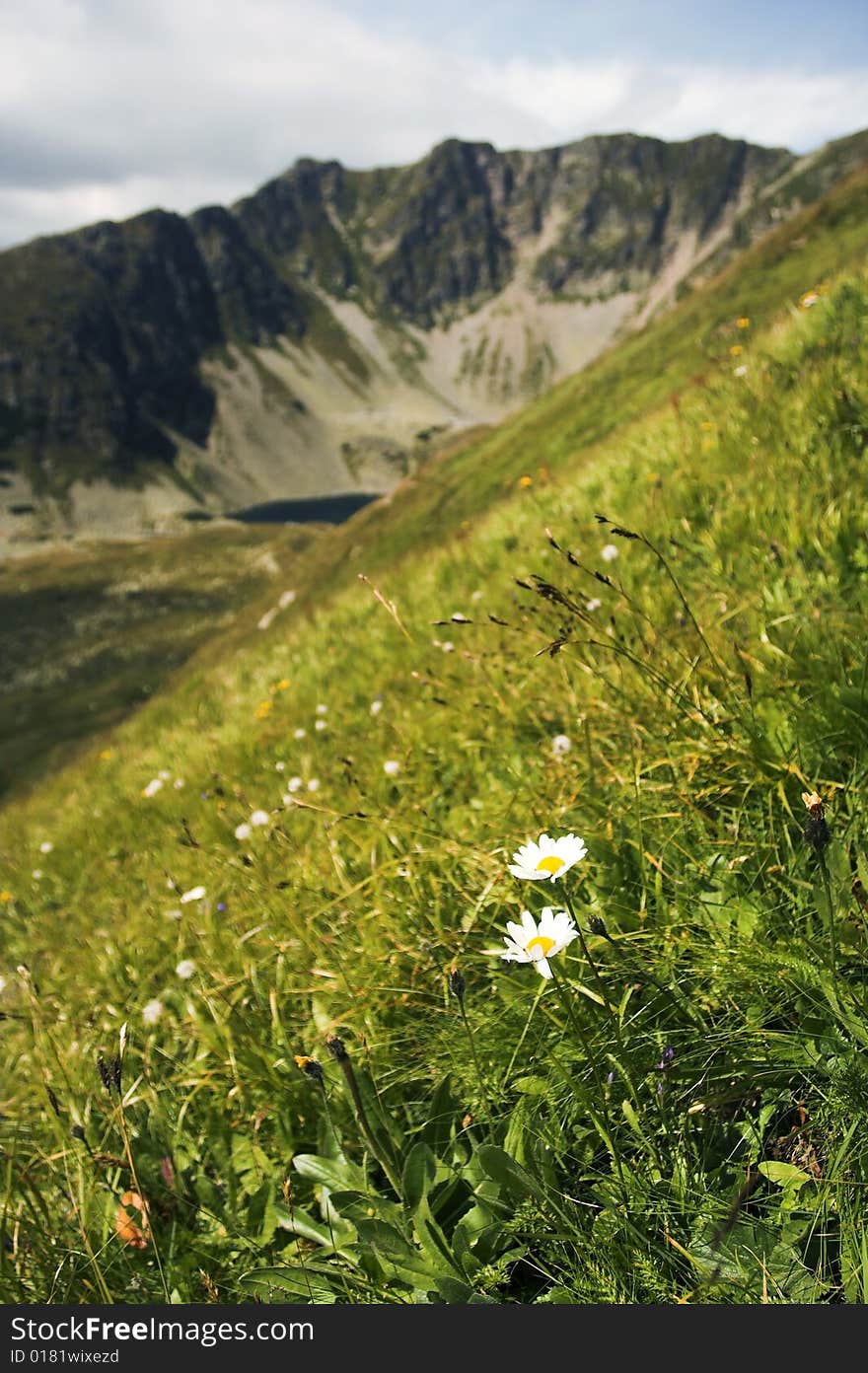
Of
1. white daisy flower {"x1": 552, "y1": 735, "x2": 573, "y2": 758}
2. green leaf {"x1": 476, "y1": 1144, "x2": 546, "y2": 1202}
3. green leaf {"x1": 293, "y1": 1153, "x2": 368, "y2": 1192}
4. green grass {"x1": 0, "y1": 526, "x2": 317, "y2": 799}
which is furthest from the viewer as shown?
green grass {"x1": 0, "y1": 526, "x2": 317, "y2": 799}

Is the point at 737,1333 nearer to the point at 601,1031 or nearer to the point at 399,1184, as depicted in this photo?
the point at 601,1031

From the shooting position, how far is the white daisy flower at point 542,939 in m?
1.56

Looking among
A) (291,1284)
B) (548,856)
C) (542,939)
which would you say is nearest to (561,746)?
(548,856)

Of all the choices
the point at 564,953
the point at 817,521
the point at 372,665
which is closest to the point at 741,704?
the point at 564,953

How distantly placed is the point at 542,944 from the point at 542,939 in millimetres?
31

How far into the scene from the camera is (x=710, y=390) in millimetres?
7836

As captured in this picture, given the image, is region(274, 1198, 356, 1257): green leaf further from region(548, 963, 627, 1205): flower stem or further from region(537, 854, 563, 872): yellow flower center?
region(537, 854, 563, 872): yellow flower center

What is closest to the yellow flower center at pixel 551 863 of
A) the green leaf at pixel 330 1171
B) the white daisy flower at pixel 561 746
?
the green leaf at pixel 330 1171

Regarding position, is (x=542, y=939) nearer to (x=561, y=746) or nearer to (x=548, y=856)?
(x=548, y=856)

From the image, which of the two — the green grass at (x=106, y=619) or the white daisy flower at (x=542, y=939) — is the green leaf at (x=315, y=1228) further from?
the green grass at (x=106, y=619)

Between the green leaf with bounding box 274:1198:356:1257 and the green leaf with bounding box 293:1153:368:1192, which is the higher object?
the green leaf with bounding box 293:1153:368:1192

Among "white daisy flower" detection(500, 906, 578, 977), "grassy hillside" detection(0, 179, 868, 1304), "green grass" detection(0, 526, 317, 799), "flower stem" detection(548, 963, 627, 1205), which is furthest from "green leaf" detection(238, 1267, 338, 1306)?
"green grass" detection(0, 526, 317, 799)

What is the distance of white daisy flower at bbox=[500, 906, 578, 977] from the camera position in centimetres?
156

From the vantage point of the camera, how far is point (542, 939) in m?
1.73
